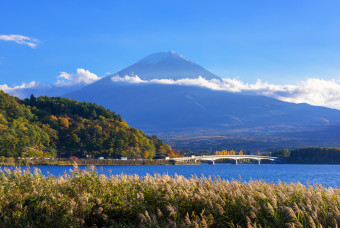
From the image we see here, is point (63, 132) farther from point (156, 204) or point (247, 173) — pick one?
point (156, 204)

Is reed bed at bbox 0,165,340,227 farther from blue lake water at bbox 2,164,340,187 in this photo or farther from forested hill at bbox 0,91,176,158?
forested hill at bbox 0,91,176,158

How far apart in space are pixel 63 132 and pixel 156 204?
98423mm

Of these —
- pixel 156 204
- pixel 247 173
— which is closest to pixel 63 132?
pixel 247 173

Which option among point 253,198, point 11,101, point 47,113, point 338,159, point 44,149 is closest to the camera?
point 253,198

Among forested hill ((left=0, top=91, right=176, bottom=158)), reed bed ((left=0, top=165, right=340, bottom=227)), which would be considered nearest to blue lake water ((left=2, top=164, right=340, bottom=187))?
forested hill ((left=0, top=91, right=176, bottom=158))

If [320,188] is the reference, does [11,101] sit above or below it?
above

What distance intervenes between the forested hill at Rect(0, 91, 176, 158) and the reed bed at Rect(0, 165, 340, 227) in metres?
75.6

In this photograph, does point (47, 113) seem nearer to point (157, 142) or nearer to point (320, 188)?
point (157, 142)

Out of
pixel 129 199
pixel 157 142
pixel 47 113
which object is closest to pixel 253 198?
pixel 129 199

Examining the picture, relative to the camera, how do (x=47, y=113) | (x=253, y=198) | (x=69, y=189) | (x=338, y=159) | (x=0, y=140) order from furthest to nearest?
(x=338, y=159)
(x=47, y=113)
(x=0, y=140)
(x=69, y=189)
(x=253, y=198)

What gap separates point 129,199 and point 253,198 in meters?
2.89

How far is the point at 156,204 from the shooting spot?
380 inches

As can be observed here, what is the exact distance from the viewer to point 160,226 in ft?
27.0

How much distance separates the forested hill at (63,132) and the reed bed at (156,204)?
7562 cm
